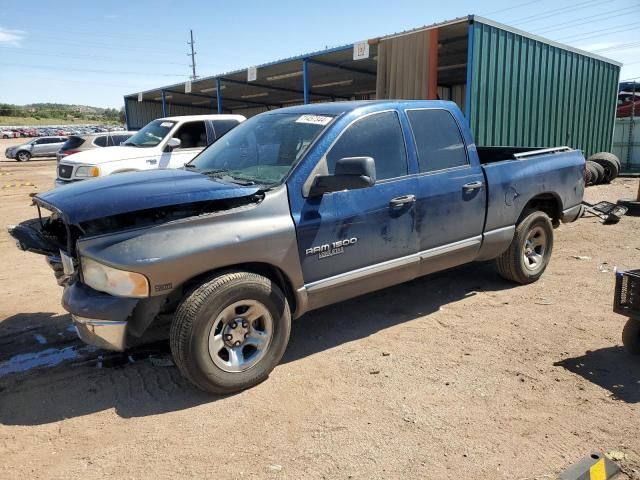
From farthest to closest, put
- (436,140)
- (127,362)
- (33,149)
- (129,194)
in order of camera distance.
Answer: (33,149)
(436,140)
(127,362)
(129,194)

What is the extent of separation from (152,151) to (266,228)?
7011 mm

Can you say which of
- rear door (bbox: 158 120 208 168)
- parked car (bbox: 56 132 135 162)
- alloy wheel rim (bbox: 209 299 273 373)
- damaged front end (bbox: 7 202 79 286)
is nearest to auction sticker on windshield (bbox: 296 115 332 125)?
alloy wheel rim (bbox: 209 299 273 373)

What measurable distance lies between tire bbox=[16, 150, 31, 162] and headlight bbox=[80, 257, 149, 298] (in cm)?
3149

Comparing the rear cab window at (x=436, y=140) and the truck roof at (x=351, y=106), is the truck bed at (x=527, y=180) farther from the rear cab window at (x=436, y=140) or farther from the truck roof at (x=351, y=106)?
the truck roof at (x=351, y=106)

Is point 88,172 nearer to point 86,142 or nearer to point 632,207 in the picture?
point 86,142

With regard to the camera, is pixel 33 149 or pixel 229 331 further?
pixel 33 149

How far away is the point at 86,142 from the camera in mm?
15219

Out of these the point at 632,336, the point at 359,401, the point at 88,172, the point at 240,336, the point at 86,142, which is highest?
the point at 86,142

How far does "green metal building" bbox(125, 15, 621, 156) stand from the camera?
10.2 metres

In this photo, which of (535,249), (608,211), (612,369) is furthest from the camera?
(608,211)

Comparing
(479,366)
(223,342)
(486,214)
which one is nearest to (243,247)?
(223,342)

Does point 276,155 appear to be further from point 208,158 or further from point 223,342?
point 223,342

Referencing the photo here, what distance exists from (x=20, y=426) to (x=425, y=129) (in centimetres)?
370

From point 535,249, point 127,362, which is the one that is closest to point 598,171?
point 535,249
